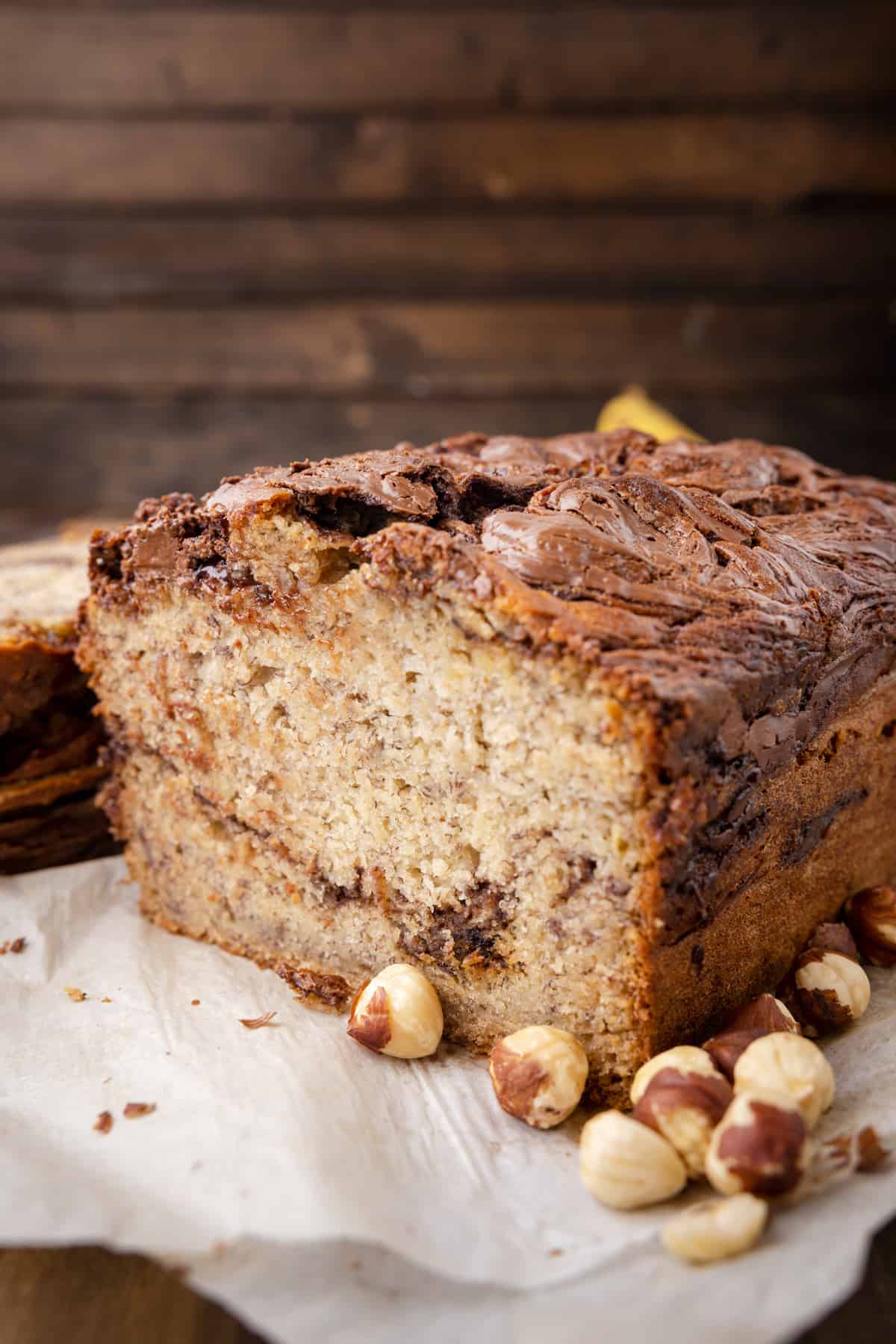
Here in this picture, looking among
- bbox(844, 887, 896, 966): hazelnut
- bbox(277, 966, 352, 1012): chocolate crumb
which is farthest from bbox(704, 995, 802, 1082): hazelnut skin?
bbox(277, 966, 352, 1012): chocolate crumb

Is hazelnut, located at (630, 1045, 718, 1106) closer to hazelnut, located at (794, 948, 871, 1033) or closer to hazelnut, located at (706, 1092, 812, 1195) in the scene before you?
hazelnut, located at (706, 1092, 812, 1195)

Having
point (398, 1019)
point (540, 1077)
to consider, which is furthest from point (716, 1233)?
point (398, 1019)

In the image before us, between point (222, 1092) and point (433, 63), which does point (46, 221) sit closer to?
point (433, 63)

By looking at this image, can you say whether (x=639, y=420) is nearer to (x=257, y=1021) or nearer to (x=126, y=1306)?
(x=257, y=1021)

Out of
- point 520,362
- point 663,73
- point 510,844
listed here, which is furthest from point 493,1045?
point 663,73

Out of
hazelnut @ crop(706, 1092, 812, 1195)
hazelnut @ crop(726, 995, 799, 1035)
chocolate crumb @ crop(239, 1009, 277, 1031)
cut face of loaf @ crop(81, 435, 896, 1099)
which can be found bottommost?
chocolate crumb @ crop(239, 1009, 277, 1031)

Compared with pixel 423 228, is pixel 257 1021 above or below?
below
